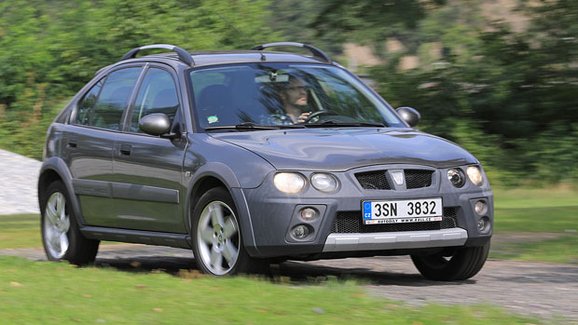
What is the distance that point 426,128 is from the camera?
27.4 m

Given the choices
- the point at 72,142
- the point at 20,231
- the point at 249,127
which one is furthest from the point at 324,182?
the point at 20,231

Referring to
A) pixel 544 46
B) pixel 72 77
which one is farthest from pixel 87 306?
pixel 72 77

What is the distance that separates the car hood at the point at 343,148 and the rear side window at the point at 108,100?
5.16ft

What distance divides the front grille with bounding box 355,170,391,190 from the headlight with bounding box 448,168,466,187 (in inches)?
20.7

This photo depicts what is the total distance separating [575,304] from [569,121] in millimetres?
18909

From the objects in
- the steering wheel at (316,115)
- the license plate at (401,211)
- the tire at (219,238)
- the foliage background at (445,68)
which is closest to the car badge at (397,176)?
the license plate at (401,211)

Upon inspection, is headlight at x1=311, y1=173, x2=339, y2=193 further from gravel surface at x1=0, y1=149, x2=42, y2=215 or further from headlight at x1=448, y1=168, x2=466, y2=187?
gravel surface at x1=0, y1=149, x2=42, y2=215

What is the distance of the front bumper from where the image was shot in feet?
28.8

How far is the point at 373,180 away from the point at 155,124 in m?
1.85

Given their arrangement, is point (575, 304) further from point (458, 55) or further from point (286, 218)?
point (458, 55)

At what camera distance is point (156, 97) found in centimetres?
1058

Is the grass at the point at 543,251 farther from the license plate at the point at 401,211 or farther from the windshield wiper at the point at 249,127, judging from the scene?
the windshield wiper at the point at 249,127

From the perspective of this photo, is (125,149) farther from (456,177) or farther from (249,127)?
(456,177)

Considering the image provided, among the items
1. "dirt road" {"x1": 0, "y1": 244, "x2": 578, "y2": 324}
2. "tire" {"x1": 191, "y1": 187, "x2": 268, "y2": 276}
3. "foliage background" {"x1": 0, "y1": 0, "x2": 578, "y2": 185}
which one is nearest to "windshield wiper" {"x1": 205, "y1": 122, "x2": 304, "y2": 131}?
"tire" {"x1": 191, "y1": 187, "x2": 268, "y2": 276}
